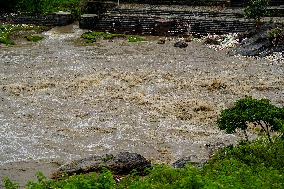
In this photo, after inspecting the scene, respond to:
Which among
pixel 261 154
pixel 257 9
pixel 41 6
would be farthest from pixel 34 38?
pixel 261 154

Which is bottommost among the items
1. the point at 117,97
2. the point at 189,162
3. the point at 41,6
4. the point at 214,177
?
the point at 117,97

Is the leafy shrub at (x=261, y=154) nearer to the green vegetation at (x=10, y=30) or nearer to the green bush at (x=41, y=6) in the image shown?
the green vegetation at (x=10, y=30)

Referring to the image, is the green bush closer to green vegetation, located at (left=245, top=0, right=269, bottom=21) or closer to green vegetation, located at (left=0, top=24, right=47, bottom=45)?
green vegetation, located at (left=0, top=24, right=47, bottom=45)

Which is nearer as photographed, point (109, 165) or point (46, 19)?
point (109, 165)

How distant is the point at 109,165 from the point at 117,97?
752 centimetres

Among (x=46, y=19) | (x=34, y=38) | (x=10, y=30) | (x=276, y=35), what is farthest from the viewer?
(x=46, y=19)

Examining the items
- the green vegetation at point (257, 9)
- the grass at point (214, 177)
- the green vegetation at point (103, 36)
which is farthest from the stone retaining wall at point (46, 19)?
the grass at point (214, 177)

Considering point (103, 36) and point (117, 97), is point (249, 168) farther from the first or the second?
point (103, 36)

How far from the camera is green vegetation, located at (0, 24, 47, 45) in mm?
31498

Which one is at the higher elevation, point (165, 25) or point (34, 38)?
point (165, 25)

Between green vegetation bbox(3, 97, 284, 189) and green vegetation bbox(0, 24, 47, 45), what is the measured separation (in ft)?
64.2

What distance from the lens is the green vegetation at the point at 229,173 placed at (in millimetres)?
9359

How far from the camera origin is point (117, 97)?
23.0m

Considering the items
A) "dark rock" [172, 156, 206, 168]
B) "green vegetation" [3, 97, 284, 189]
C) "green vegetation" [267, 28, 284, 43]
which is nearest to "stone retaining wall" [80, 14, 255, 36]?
"green vegetation" [267, 28, 284, 43]
